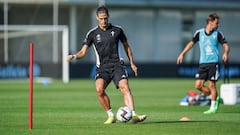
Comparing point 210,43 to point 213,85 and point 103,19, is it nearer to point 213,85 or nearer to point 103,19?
point 213,85

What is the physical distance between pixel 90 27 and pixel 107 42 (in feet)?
119

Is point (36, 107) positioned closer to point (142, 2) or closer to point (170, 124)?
point (170, 124)

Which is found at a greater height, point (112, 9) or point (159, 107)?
point (112, 9)

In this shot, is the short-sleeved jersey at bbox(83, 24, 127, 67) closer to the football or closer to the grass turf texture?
the football

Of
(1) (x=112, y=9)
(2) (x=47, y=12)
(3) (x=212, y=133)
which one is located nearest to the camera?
(3) (x=212, y=133)

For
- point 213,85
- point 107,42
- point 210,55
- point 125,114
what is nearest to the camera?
point 125,114

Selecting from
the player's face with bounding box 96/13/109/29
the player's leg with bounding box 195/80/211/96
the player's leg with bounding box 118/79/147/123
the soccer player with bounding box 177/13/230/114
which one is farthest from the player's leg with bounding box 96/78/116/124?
the player's leg with bounding box 195/80/211/96

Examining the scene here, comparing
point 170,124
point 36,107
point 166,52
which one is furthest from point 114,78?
point 166,52

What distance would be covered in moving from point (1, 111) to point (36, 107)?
1.96 metres

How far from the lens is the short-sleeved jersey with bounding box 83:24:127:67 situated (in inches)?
604

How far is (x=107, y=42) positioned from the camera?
1534 cm

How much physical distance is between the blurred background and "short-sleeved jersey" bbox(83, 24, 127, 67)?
82.5 feet

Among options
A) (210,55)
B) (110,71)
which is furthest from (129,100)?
(210,55)

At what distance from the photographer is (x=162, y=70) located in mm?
47312
